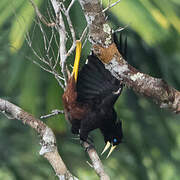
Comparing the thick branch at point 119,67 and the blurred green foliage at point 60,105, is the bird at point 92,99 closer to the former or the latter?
the blurred green foliage at point 60,105

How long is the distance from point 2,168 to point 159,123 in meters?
2.09

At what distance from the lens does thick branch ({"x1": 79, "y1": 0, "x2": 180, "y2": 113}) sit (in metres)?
2.66

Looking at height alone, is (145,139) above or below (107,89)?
below

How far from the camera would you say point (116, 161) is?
7449mm

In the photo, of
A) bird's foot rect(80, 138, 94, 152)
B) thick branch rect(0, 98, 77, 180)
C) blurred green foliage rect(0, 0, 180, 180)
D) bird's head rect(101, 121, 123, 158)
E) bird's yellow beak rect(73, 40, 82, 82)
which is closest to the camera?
thick branch rect(0, 98, 77, 180)

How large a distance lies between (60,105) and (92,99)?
521 mm

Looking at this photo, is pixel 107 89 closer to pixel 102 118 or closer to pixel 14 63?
pixel 102 118

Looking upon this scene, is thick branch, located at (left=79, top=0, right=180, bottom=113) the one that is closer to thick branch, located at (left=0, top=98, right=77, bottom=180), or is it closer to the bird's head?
thick branch, located at (left=0, top=98, right=77, bottom=180)

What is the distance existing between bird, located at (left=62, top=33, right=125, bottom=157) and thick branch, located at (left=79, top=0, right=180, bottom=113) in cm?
65

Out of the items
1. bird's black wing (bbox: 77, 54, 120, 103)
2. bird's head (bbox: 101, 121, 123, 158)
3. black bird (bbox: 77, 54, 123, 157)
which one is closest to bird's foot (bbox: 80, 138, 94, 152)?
black bird (bbox: 77, 54, 123, 157)

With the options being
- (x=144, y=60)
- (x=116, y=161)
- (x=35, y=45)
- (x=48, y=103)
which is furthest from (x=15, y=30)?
(x=116, y=161)

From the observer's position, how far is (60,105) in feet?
14.4

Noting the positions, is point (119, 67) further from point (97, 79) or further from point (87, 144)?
point (87, 144)

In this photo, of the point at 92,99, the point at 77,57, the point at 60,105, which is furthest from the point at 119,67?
the point at 60,105
